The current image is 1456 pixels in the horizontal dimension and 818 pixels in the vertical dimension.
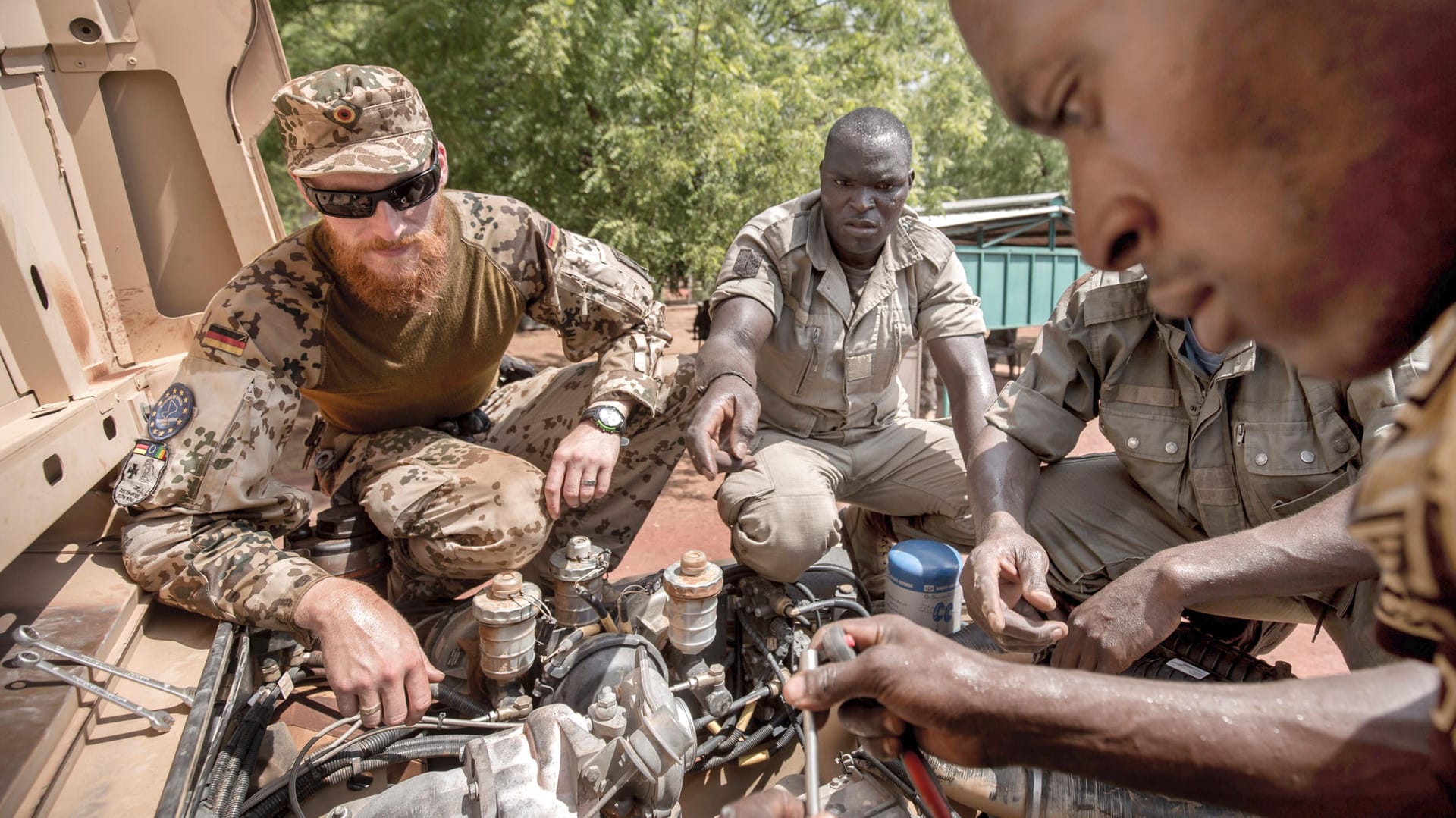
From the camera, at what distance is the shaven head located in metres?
3.17

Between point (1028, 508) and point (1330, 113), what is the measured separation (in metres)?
2.26

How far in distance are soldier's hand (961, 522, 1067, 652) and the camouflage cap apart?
2045 millimetres

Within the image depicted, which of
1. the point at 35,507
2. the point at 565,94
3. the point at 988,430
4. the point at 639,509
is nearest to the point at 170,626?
the point at 35,507

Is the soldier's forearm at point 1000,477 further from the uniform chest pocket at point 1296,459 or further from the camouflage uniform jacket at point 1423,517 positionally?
the camouflage uniform jacket at point 1423,517

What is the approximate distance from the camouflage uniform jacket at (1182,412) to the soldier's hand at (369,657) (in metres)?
1.85

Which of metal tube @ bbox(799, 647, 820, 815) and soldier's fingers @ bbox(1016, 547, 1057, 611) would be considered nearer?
metal tube @ bbox(799, 647, 820, 815)

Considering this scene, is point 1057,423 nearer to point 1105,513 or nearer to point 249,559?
point 1105,513

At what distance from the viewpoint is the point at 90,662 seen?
1.88 m

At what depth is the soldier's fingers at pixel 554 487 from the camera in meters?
2.65

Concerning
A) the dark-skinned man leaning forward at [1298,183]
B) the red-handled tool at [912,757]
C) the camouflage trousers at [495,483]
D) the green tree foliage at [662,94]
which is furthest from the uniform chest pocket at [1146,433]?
the green tree foliage at [662,94]

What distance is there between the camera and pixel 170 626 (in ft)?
7.72

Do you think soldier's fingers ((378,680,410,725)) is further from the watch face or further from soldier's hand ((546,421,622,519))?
the watch face

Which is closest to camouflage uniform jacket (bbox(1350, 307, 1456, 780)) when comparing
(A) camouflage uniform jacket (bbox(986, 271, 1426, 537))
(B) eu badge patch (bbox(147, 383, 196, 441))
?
(A) camouflage uniform jacket (bbox(986, 271, 1426, 537))

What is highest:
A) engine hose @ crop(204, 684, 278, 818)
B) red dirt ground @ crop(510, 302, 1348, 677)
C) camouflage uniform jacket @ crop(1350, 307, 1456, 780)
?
camouflage uniform jacket @ crop(1350, 307, 1456, 780)
